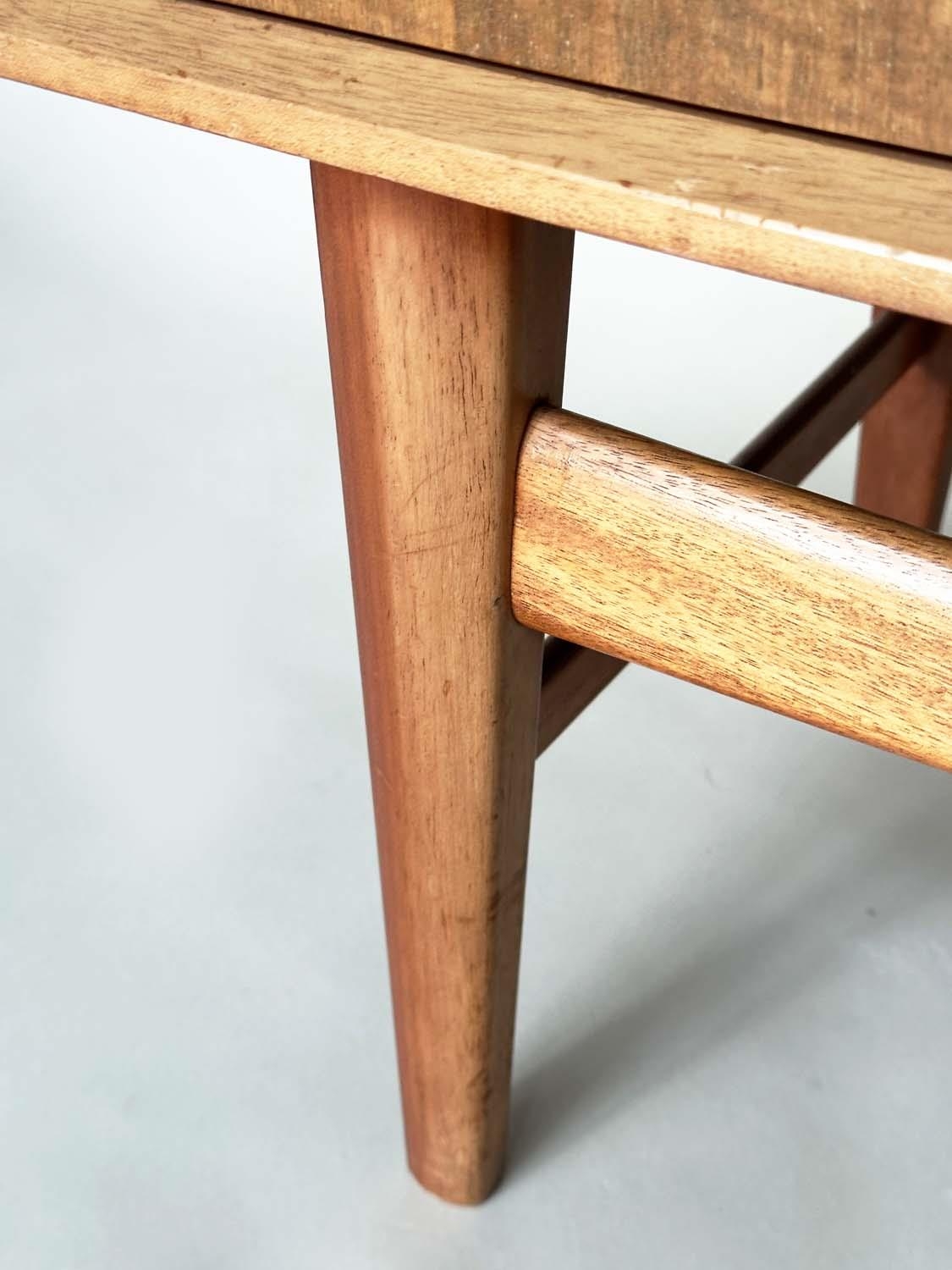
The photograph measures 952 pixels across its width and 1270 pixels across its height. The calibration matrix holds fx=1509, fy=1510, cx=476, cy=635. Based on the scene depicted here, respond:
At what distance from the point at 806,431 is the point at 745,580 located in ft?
1.15

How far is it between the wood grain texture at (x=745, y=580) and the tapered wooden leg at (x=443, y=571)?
0.09 ft

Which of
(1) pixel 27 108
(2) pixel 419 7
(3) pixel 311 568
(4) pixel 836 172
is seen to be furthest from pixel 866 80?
(1) pixel 27 108

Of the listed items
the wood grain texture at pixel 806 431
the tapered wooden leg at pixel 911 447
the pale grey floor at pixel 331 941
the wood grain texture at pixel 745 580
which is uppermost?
the wood grain texture at pixel 745 580

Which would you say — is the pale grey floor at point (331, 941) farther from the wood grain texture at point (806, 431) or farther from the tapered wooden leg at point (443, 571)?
the wood grain texture at point (806, 431)

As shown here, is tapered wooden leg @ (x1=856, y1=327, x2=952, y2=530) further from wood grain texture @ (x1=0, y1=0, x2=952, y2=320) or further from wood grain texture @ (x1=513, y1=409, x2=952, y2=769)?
wood grain texture @ (x1=0, y1=0, x2=952, y2=320)

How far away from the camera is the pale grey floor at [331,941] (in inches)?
30.3

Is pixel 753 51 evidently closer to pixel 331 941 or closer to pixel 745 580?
pixel 745 580

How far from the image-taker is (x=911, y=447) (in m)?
1.08

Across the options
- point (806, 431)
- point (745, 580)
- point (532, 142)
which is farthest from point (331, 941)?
point (532, 142)

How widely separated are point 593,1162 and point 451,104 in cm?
59

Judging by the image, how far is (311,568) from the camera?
1.26 metres

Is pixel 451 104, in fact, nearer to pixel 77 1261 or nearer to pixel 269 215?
pixel 77 1261

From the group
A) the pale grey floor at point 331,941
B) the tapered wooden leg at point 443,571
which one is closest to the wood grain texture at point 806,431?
the tapered wooden leg at point 443,571

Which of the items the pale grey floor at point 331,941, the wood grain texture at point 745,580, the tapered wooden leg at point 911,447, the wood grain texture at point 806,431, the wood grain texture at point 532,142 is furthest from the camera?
the tapered wooden leg at point 911,447
